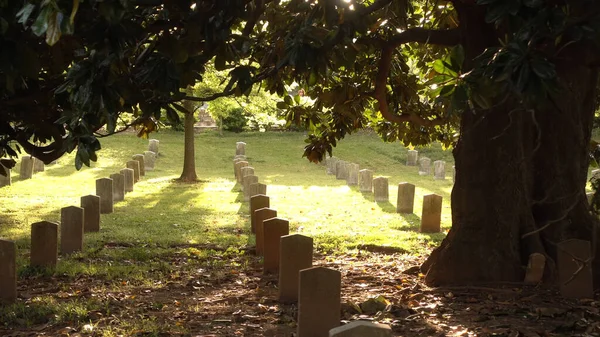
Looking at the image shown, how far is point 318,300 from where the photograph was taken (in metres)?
6.31

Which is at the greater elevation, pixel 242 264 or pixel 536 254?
pixel 536 254

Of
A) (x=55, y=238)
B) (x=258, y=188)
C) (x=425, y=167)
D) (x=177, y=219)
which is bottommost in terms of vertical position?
(x=177, y=219)

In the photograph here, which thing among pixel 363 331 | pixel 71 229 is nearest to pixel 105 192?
pixel 71 229

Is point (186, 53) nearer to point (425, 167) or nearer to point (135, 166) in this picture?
point (135, 166)

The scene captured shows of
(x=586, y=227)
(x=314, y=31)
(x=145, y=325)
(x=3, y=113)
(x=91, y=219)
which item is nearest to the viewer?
(x=314, y=31)

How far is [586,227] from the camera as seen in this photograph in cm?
850

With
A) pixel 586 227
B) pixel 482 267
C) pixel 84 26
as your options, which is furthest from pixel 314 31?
pixel 586 227

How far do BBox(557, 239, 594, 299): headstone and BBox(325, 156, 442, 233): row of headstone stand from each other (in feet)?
23.2

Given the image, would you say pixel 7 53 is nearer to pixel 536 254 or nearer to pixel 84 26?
pixel 84 26

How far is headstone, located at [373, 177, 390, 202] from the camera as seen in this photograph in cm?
2011

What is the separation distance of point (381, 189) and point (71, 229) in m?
10.8

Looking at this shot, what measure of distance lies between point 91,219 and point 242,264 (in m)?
4.19

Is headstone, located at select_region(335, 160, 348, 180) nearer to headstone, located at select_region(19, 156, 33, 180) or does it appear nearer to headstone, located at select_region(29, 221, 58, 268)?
headstone, located at select_region(19, 156, 33, 180)

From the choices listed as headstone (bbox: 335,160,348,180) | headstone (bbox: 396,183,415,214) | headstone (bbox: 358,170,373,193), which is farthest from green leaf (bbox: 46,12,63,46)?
headstone (bbox: 335,160,348,180)
